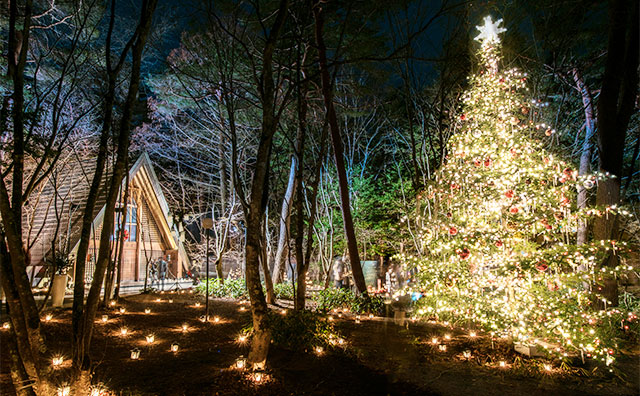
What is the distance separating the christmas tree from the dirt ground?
1.55ft

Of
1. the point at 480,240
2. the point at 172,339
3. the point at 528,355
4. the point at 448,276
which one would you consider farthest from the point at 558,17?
the point at 172,339

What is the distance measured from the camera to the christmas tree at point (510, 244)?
16.8 ft

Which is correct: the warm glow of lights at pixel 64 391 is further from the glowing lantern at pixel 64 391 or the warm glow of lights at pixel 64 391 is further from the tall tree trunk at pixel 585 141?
the tall tree trunk at pixel 585 141

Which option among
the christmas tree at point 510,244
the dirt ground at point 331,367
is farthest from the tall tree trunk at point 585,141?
the dirt ground at point 331,367

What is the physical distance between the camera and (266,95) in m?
4.75

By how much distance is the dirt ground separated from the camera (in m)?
4.03

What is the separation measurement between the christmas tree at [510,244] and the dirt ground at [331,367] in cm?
47

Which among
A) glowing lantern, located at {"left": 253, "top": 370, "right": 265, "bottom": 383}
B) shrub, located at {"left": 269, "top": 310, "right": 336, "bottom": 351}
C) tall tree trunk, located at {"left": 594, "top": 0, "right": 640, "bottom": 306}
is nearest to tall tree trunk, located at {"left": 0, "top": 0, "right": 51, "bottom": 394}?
glowing lantern, located at {"left": 253, "top": 370, "right": 265, "bottom": 383}

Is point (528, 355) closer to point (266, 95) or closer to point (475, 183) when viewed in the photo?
point (475, 183)

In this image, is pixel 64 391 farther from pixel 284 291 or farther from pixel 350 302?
pixel 284 291

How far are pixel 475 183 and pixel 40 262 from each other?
14520mm

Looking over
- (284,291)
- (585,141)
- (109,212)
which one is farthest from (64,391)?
(585,141)

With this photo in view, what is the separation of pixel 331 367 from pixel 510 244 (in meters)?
3.55

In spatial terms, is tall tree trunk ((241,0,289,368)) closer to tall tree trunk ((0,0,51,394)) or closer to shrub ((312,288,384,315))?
tall tree trunk ((0,0,51,394))
